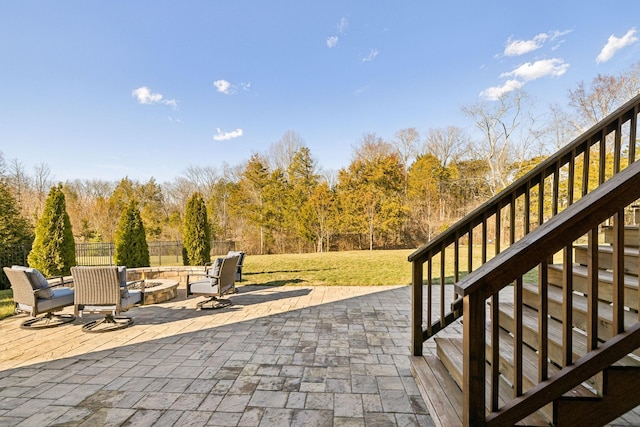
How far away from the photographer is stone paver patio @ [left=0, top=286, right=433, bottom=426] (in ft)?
7.02

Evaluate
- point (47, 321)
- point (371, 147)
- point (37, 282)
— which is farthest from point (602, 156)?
point (371, 147)

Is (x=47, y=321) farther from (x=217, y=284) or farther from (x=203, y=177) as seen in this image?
(x=203, y=177)

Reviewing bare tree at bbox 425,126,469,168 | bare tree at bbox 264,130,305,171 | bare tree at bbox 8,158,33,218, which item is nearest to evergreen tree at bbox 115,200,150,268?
bare tree at bbox 264,130,305,171

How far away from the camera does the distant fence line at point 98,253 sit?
7961 mm

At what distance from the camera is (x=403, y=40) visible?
9352mm

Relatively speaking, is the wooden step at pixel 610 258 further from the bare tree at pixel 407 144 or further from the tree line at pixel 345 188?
the bare tree at pixel 407 144

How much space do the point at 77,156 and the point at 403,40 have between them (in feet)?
54.8

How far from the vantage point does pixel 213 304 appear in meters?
5.31

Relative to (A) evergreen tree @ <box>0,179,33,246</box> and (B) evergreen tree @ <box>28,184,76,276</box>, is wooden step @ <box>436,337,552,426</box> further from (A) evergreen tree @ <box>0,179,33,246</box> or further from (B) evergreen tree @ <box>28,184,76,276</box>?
(A) evergreen tree @ <box>0,179,33,246</box>

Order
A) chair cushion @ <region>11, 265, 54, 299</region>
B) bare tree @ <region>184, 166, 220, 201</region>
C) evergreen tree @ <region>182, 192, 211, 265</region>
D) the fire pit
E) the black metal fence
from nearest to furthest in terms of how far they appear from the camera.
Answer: chair cushion @ <region>11, 265, 54, 299</region> → the fire pit → the black metal fence → evergreen tree @ <region>182, 192, 211, 265</region> → bare tree @ <region>184, 166, 220, 201</region>

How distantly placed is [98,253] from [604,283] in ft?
55.7

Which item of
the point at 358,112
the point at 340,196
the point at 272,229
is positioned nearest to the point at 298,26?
the point at 358,112

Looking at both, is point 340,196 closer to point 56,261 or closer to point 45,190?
point 56,261

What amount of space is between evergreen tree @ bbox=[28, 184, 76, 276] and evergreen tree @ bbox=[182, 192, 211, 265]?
2.87 metres
